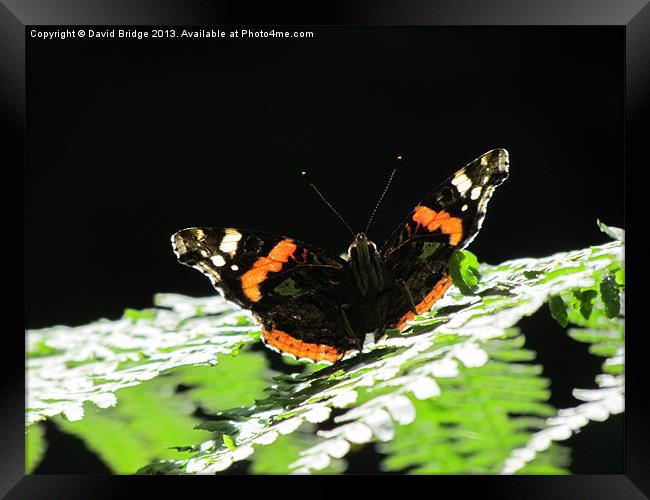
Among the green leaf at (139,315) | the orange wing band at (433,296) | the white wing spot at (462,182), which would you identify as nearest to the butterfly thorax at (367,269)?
the orange wing band at (433,296)

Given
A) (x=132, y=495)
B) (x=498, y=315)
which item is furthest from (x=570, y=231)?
(x=132, y=495)

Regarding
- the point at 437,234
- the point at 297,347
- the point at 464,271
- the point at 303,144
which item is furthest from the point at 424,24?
the point at 303,144

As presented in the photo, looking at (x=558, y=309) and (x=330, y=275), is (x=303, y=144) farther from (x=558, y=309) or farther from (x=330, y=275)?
(x=558, y=309)

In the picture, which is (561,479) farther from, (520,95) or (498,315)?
(520,95)

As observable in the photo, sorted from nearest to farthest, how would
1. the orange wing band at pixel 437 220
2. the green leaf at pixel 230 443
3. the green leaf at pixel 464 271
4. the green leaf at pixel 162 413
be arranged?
the green leaf at pixel 230 443, the green leaf at pixel 464 271, the orange wing band at pixel 437 220, the green leaf at pixel 162 413

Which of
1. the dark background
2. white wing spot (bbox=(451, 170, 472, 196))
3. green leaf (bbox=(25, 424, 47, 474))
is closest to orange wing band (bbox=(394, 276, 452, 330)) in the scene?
white wing spot (bbox=(451, 170, 472, 196))

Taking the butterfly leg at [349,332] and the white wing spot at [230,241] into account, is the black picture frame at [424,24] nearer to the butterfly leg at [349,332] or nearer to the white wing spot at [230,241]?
the butterfly leg at [349,332]

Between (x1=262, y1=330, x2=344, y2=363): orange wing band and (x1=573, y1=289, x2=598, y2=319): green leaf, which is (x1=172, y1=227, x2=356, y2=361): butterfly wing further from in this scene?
(x1=573, y1=289, x2=598, y2=319): green leaf
